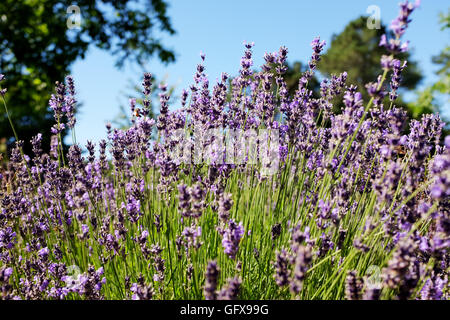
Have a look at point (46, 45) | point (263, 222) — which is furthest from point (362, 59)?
point (263, 222)

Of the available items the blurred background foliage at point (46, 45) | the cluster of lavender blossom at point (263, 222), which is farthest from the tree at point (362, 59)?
the cluster of lavender blossom at point (263, 222)

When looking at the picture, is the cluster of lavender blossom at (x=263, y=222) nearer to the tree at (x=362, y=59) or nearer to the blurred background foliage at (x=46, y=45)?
the blurred background foliage at (x=46, y=45)

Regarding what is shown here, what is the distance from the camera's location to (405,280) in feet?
4.81

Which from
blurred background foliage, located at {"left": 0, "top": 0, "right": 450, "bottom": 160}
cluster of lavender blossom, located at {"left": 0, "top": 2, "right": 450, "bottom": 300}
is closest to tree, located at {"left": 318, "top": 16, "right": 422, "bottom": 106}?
blurred background foliage, located at {"left": 0, "top": 0, "right": 450, "bottom": 160}

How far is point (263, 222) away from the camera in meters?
2.59

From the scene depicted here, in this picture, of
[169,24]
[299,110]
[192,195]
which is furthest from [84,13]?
[192,195]

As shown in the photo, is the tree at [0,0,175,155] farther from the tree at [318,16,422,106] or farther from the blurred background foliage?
the tree at [318,16,422,106]

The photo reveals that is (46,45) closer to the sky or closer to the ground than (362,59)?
closer to the ground

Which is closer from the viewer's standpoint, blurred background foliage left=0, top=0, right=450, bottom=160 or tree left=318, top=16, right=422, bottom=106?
blurred background foliage left=0, top=0, right=450, bottom=160

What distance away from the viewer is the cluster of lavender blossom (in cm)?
159

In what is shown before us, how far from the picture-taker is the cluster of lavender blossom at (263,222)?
1.59m

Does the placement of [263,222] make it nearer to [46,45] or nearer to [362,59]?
[46,45]
